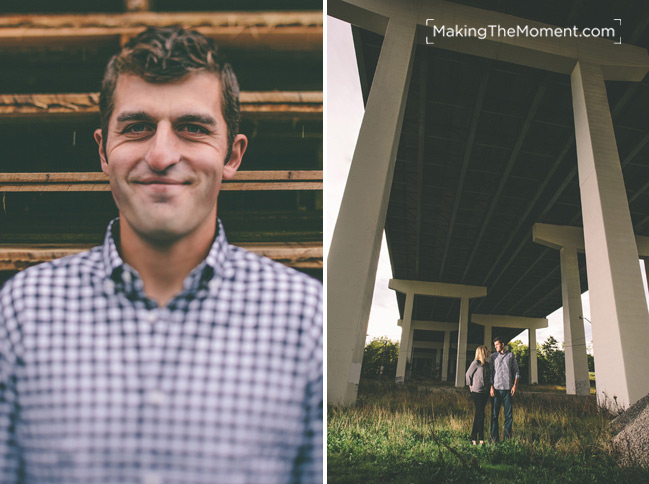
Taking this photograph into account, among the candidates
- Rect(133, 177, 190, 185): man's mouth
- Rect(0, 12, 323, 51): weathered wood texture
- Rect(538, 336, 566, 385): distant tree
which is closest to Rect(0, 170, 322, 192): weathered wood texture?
Rect(133, 177, 190, 185): man's mouth

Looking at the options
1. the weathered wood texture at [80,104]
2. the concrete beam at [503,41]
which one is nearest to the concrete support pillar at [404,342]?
the concrete beam at [503,41]

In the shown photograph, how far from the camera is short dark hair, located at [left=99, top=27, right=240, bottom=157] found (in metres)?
3.02

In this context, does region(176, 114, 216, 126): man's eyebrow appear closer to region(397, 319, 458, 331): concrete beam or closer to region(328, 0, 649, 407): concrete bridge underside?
region(328, 0, 649, 407): concrete bridge underside

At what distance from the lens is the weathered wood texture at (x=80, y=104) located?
3.22m

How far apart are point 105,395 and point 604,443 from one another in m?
5.76

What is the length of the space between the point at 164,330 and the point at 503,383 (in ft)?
16.3

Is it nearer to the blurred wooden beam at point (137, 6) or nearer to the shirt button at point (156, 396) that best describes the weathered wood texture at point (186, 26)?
the blurred wooden beam at point (137, 6)

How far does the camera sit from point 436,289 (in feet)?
112

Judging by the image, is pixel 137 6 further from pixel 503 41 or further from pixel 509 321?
pixel 509 321

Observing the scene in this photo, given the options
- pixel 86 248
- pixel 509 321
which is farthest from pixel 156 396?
pixel 509 321

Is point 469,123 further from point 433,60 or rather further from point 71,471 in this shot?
point 71,471

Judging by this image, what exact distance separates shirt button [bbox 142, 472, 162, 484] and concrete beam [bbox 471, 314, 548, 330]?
4956 centimetres

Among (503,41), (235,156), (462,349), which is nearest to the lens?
(235,156)

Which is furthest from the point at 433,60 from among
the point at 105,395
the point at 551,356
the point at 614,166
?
the point at 551,356
